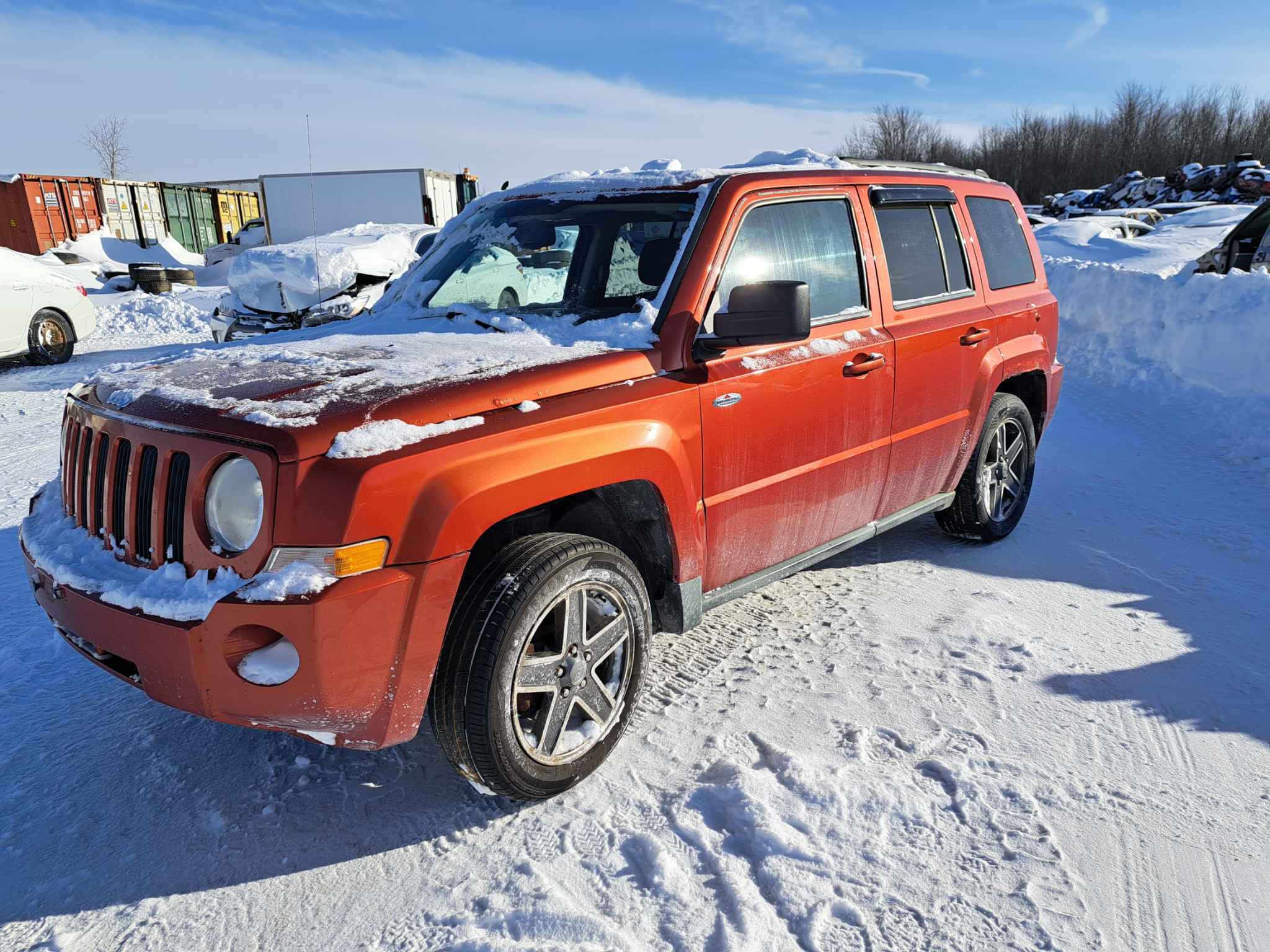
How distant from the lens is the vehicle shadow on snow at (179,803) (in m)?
2.45

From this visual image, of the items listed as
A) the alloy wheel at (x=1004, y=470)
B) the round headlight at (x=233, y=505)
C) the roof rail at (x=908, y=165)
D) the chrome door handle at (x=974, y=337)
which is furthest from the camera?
the alloy wheel at (x=1004, y=470)

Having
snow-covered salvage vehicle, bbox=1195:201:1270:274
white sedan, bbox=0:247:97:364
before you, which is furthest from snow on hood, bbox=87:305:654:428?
snow-covered salvage vehicle, bbox=1195:201:1270:274

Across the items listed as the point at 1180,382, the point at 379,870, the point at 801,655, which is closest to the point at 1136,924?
the point at 801,655

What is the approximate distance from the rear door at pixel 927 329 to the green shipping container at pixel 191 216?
33.1 meters

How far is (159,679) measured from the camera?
7.69 feet

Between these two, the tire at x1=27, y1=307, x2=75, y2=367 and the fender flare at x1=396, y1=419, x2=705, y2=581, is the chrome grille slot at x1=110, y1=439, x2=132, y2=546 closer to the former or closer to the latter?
the fender flare at x1=396, y1=419, x2=705, y2=581

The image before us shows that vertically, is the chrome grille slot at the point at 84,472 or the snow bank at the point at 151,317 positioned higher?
the chrome grille slot at the point at 84,472

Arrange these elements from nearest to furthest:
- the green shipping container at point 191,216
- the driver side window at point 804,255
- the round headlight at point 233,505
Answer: the round headlight at point 233,505, the driver side window at point 804,255, the green shipping container at point 191,216

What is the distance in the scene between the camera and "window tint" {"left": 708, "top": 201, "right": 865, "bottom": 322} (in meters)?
3.26

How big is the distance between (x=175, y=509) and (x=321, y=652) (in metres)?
0.62

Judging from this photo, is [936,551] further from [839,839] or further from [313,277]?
[313,277]

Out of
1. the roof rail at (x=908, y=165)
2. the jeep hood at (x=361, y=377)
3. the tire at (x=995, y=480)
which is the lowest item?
the tire at (x=995, y=480)

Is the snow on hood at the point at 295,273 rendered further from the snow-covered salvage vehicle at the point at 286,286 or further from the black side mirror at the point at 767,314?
the black side mirror at the point at 767,314

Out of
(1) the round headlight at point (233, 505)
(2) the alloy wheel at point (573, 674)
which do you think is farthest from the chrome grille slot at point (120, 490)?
(2) the alloy wheel at point (573, 674)
